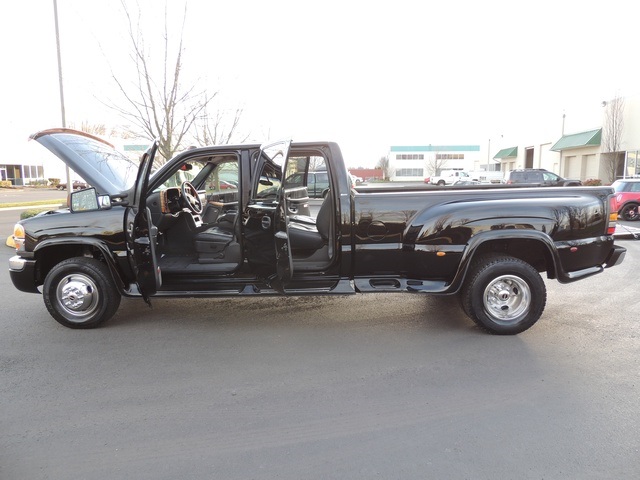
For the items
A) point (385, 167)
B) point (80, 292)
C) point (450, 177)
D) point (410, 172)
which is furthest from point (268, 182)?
point (385, 167)

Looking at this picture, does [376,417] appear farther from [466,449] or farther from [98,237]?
[98,237]

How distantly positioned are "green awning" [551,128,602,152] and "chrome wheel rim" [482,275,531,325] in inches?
1305

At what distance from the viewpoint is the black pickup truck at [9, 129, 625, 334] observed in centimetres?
448

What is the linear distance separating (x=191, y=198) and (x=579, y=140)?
35.6 m

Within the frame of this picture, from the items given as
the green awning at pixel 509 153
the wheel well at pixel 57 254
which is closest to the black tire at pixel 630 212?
the wheel well at pixel 57 254

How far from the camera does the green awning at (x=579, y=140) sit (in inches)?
1253

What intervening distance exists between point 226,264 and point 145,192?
113cm

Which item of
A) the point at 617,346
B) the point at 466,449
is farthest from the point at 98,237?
the point at 617,346

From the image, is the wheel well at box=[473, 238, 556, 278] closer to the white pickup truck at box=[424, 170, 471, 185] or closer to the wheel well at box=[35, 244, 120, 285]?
the wheel well at box=[35, 244, 120, 285]

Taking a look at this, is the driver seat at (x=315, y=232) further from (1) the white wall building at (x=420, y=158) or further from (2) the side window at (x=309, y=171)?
(1) the white wall building at (x=420, y=158)

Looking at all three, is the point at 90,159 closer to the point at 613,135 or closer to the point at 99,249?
the point at 99,249

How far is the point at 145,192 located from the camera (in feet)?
14.9

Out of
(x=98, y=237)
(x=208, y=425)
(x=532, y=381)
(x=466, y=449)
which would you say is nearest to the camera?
(x=466, y=449)

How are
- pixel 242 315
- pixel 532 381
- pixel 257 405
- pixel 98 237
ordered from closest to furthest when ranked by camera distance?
pixel 257 405 → pixel 532 381 → pixel 98 237 → pixel 242 315
